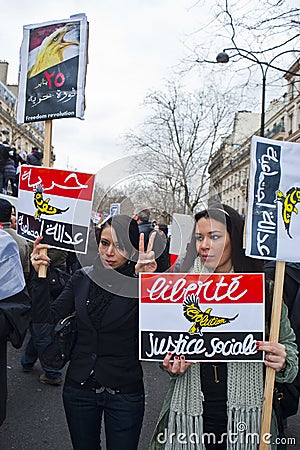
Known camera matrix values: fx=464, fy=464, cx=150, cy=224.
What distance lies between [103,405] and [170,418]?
0.34 m

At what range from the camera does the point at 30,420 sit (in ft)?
12.5

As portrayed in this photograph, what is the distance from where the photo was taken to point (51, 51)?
279 cm

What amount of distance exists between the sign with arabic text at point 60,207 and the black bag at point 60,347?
43 centimetres

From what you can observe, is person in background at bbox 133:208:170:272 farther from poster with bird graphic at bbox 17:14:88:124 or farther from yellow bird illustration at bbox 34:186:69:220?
poster with bird graphic at bbox 17:14:88:124

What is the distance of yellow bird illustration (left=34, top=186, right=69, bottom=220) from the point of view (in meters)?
2.60

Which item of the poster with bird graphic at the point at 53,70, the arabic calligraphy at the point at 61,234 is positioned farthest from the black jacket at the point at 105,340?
the poster with bird graphic at the point at 53,70

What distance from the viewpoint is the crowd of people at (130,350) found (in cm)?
219

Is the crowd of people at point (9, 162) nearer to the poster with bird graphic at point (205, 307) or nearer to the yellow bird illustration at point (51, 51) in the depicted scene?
the yellow bird illustration at point (51, 51)

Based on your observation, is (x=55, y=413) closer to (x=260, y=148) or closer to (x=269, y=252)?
(x=269, y=252)

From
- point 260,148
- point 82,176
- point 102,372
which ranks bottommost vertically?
point 102,372

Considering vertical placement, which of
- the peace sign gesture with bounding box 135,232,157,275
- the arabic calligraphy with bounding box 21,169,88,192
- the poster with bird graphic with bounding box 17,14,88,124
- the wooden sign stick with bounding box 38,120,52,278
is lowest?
the peace sign gesture with bounding box 135,232,157,275

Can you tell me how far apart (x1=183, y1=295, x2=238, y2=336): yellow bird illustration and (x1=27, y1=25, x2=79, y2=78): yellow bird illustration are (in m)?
1.62

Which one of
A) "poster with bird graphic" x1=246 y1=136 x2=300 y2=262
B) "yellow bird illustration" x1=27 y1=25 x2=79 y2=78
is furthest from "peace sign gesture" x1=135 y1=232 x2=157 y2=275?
"yellow bird illustration" x1=27 y1=25 x2=79 y2=78

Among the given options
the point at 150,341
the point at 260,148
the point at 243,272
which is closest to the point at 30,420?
the point at 150,341
